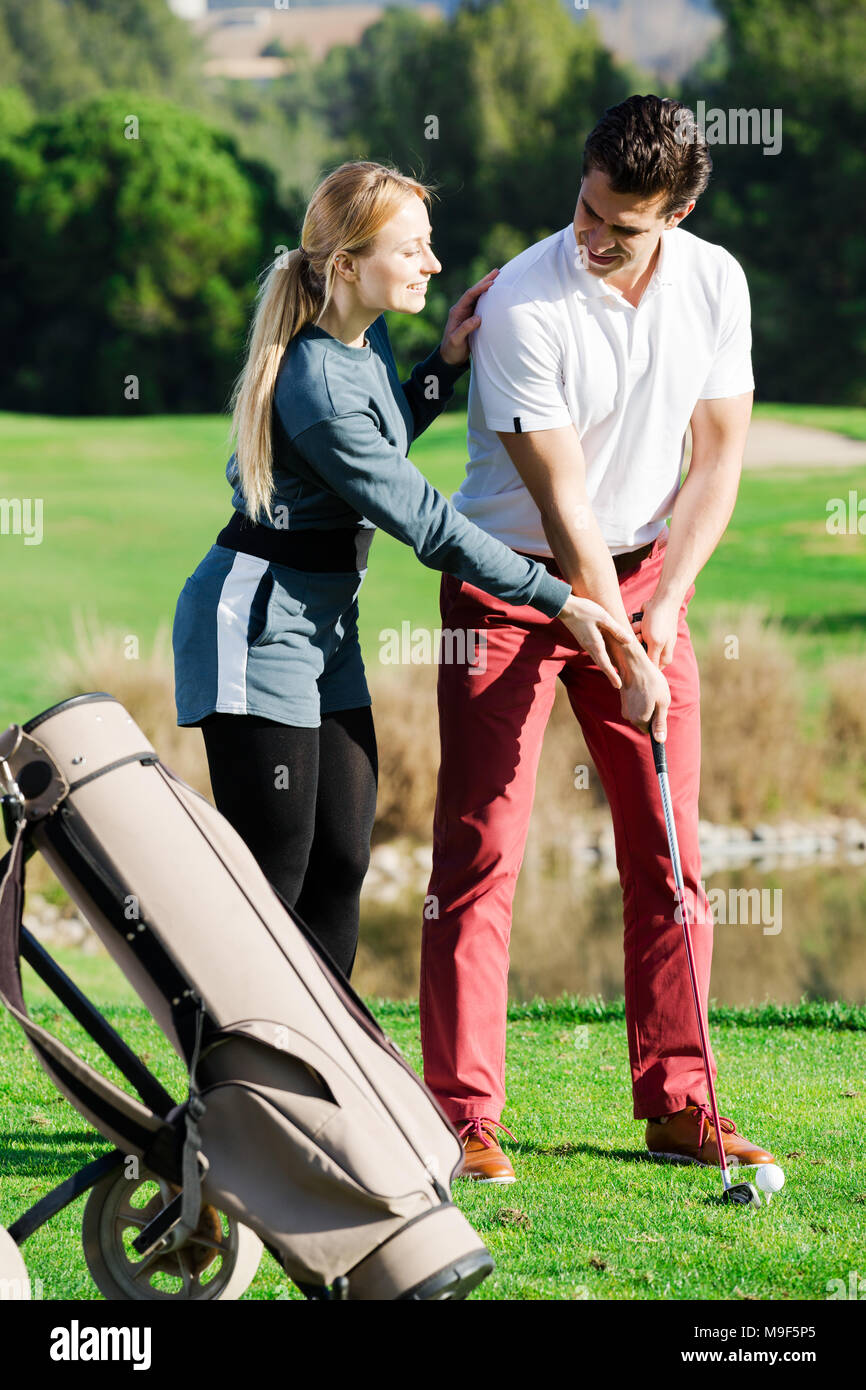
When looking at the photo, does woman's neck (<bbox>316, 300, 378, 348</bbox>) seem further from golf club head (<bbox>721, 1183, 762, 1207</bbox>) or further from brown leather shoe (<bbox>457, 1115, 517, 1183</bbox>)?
golf club head (<bbox>721, 1183, 762, 1207</bbox>)

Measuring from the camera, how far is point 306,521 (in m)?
2.84

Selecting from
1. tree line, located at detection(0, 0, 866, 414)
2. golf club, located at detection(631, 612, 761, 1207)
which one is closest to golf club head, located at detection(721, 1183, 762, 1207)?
golf club, located at detection(631, 612, 761, 1207)

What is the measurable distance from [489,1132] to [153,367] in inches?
964

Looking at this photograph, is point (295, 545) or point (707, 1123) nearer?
point (295, 545)

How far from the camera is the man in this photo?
119 inches

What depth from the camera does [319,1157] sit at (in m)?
2.13

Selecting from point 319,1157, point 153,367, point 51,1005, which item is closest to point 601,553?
Answer: point 319,1157

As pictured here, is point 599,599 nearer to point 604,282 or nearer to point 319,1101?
point 604,282

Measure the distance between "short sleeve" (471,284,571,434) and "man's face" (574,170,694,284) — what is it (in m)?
0.16

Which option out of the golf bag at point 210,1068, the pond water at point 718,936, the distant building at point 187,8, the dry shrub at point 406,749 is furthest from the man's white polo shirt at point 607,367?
the distant building at point 187,8

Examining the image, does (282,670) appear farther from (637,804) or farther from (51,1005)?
(51,1005)

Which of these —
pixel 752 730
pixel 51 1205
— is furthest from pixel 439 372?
pixel 752 730

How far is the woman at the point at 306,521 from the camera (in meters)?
2.72

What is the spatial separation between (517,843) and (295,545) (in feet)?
2.59
